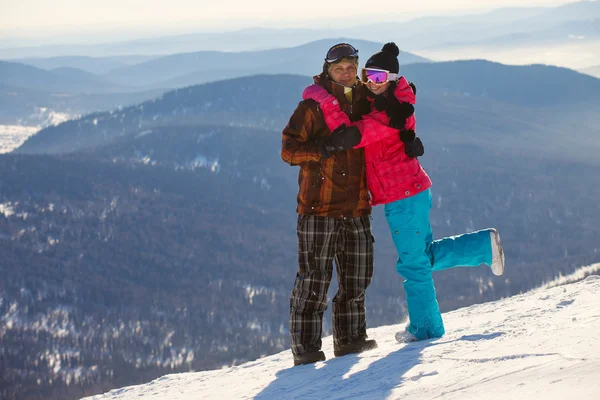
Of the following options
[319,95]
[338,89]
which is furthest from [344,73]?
[319,95]

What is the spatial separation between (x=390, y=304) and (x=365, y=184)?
144961 mm

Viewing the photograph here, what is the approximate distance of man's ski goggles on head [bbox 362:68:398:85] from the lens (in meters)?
7.55

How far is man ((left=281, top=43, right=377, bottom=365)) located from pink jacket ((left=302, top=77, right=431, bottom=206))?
115 millimetres

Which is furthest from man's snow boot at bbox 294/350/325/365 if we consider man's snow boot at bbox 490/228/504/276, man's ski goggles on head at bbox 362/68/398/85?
man's ski goggles on head at bbox 362/68/398/85

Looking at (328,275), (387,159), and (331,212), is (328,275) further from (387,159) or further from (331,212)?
(387,159)

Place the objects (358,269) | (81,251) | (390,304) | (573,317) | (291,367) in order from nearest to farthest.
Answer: (573,317)
(358,269)
(291,367)
(390,304)
(81,251)

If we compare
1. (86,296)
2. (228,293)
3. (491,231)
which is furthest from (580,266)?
(491,231)

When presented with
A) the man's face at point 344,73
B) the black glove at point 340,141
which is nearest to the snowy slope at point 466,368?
the black glove at point 340,141

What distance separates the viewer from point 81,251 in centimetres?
19388

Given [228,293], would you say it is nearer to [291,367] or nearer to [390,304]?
[390,304]

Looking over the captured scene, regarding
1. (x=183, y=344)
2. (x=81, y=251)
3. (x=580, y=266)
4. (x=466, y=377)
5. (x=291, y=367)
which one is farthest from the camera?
(x=81, y=251)

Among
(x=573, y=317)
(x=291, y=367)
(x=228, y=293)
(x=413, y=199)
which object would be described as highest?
(x=413, y=199)

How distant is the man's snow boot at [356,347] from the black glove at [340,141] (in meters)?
2.42

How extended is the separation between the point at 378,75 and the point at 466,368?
3183 millimetres
